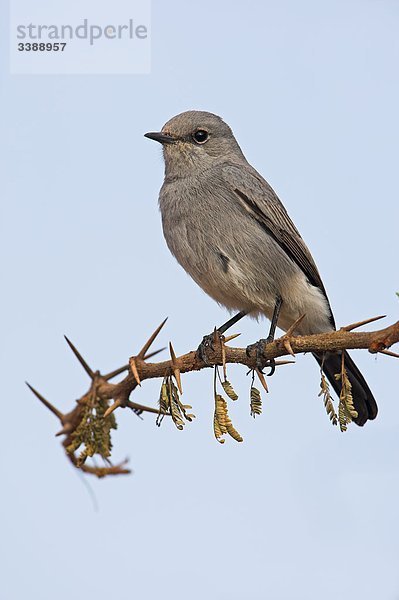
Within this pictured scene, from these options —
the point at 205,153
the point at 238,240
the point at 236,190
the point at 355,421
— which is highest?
the point at 205,153

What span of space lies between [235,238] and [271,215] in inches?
16.9

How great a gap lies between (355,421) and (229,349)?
1.82 meters

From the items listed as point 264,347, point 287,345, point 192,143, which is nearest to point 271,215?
point 192,143

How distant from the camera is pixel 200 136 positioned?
632 cm

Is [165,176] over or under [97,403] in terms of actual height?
over

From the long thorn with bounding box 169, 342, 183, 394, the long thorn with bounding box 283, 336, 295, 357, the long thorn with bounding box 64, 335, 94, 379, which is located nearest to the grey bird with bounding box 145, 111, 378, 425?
the long thorn with bounding box 283, 336, 295, 357

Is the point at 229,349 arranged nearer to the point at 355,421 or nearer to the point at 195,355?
the point at 195,355

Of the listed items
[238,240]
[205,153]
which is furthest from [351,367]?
[205,153]

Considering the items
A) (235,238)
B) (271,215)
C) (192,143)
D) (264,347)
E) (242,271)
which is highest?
(192,143)

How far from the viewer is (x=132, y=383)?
285 cm

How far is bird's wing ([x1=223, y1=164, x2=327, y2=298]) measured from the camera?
18.5 ft

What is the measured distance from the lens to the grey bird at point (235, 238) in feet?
17.7

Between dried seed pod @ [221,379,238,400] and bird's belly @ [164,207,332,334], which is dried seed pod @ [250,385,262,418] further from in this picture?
bird's belly @ [164,207,332,334]

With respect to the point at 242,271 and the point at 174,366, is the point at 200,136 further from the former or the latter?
the point at 174,366
